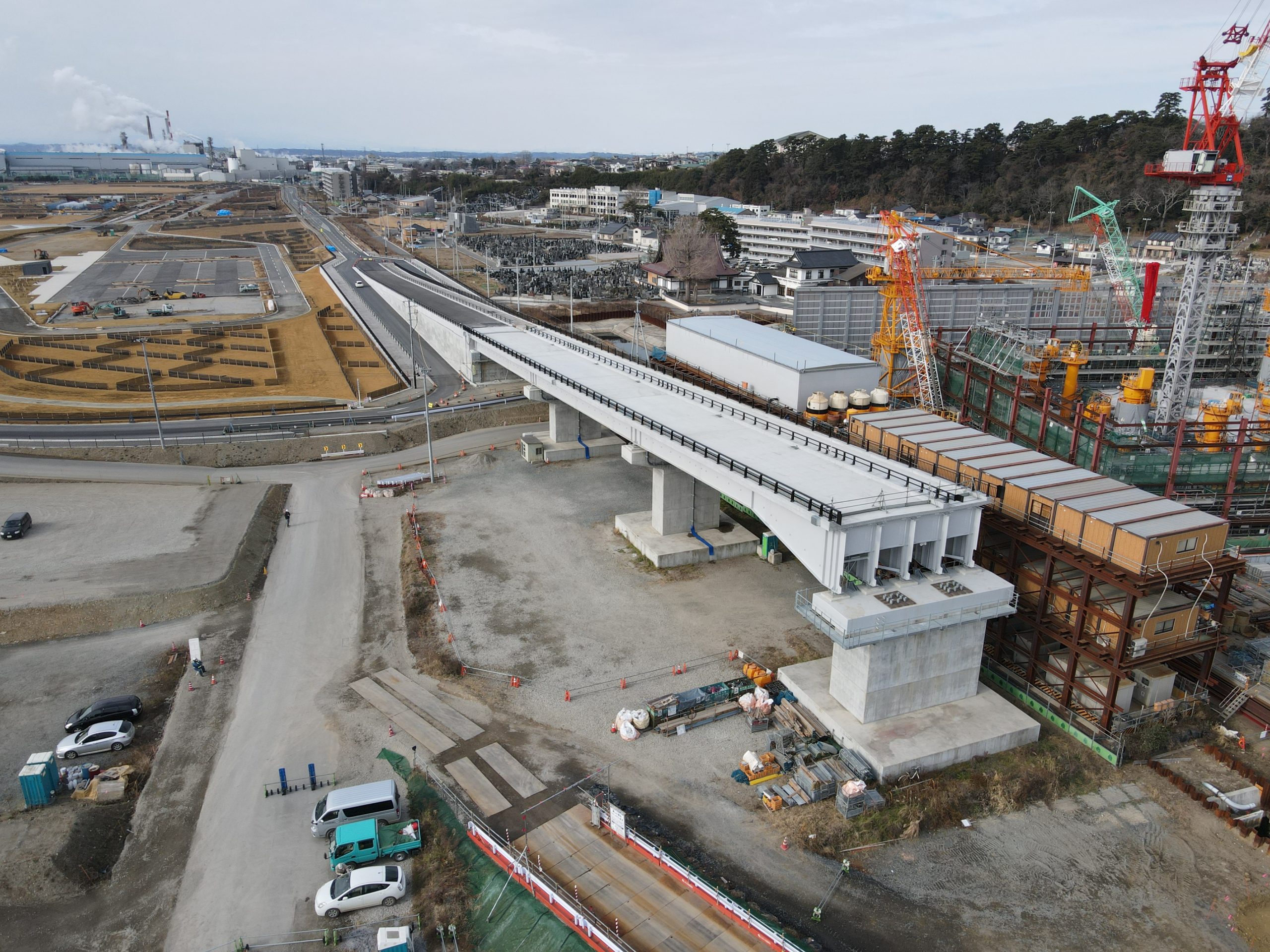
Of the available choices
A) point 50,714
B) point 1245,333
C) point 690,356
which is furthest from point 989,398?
point 50,714

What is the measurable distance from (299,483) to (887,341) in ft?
148

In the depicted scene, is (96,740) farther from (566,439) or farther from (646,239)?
(646,239)

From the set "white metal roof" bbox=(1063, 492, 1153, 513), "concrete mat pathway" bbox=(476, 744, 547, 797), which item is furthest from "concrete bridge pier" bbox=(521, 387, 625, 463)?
"white metal roof" bbox=(1063, 492, 1153, 513)

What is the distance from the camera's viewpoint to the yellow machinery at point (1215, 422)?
4469cm

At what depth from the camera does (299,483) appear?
5459 cm

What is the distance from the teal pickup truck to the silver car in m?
10.7

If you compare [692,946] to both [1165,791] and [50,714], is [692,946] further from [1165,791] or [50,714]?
[50,714]

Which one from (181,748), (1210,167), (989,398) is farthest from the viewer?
(989,398)

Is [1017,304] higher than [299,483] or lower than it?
higher

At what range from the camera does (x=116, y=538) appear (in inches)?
1786

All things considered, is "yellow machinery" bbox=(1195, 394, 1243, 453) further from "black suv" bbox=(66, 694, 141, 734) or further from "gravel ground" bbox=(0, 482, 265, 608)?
"gravel ground" bbox=(0, 482, 265, 608)

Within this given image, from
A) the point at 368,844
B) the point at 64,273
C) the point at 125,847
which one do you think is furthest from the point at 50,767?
the point at 64,273

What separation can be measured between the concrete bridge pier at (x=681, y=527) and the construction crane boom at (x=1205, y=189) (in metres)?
29.6

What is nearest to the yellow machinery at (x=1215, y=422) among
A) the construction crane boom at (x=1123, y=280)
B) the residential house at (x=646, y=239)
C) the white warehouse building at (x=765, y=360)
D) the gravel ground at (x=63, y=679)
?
the white warehouse building at (x=765, y=360)
